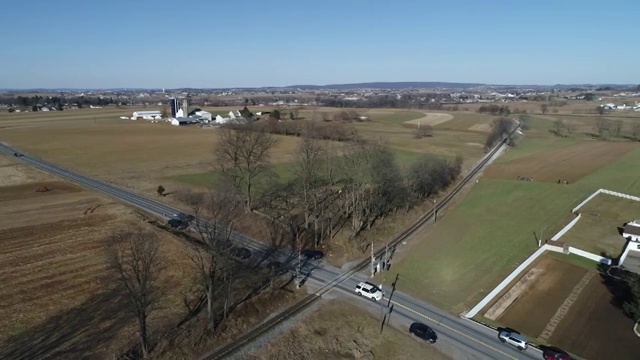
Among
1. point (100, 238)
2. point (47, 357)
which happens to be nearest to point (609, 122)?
point (100, 238)

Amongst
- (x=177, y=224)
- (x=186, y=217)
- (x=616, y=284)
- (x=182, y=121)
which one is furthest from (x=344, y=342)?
(x=182, y=121)

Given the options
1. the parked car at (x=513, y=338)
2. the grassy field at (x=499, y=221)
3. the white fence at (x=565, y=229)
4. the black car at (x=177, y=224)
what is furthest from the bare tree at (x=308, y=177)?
the white fence at (x=565, y=229)

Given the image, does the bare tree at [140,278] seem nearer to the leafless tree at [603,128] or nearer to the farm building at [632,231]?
the farm building at [632,231]

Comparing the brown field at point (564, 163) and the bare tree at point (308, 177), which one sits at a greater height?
the bare tree at point (308, 177)

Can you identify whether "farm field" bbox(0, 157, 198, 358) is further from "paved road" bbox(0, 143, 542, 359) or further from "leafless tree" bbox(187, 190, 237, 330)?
"paved road" bbox(0, 143, 542, 359)

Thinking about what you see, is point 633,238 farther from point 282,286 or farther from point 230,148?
point 230,148

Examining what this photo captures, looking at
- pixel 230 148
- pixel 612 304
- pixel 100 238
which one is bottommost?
pixel 612 304

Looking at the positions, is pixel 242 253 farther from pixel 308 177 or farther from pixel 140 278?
pixel 140 278
